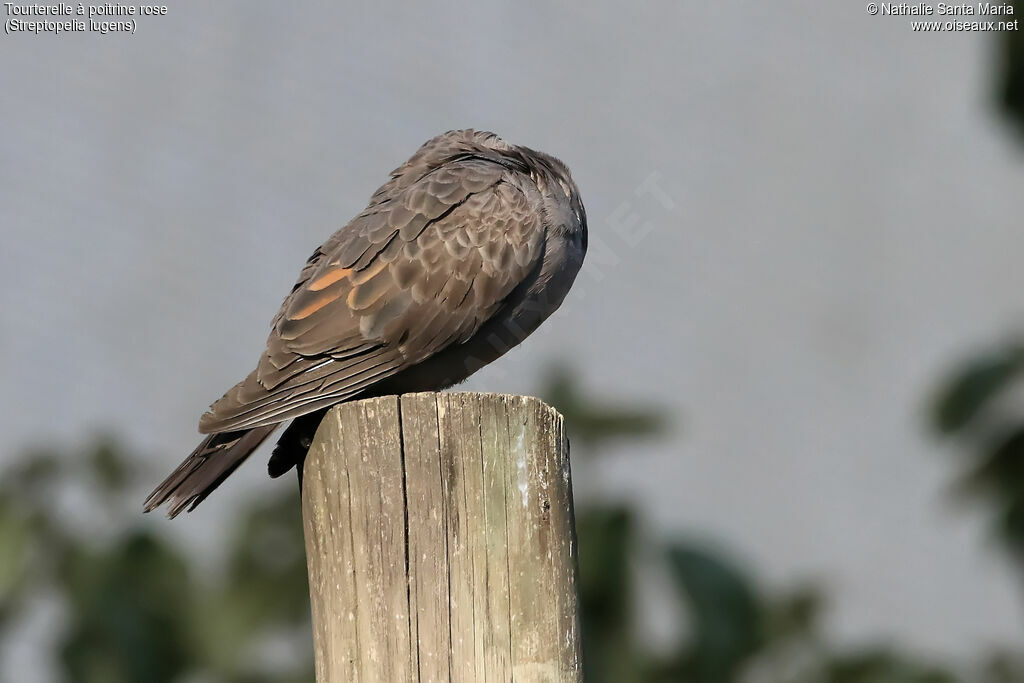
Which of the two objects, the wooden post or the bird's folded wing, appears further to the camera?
the bird's folded wing

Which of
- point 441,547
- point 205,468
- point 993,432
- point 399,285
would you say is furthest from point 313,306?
point 993,432

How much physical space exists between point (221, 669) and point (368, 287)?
2.32 m

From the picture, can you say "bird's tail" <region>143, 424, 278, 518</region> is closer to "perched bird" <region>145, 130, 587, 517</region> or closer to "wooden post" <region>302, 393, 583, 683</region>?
"perched bird" <region>145, 130, 587, 517</region>

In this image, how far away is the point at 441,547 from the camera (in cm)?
270

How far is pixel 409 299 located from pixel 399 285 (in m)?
0.07

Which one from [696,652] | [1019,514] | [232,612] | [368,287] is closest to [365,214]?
[368,287]

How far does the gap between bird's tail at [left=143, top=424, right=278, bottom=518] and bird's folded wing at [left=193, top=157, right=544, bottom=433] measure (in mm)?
108

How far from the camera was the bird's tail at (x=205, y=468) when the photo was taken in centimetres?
357

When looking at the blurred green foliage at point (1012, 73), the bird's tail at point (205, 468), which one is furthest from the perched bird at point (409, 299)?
the blurred green foliage at point (1012, 73)

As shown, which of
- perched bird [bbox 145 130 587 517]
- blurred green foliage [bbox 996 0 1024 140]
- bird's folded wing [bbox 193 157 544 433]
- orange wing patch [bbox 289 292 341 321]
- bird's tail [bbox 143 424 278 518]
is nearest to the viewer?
bird's tail [bbox 143 424 278 518]

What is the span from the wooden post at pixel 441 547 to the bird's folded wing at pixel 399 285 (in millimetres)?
988

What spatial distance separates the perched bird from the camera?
3736 mm

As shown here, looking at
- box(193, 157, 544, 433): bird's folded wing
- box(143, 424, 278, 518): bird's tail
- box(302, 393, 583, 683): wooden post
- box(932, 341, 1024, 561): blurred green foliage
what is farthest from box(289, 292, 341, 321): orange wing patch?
box(932, 341, 1024, 561): blurred green foliage

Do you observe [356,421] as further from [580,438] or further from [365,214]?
[580,438]
